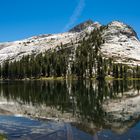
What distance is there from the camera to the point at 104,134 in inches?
1468

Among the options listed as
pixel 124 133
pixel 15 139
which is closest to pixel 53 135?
pixel 15 139

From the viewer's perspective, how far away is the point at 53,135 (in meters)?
37.2

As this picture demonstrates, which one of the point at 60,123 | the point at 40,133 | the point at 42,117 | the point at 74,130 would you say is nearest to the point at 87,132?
the point at 74,130

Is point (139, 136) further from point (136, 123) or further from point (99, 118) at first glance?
point (99, 118)

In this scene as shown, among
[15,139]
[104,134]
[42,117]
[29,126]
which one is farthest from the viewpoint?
[42,117]

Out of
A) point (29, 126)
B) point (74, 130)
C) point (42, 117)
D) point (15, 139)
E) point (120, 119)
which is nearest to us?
point (15, 139)

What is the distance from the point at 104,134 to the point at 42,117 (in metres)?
19.3

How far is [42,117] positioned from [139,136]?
72.2 feet

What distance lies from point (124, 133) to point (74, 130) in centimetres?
611

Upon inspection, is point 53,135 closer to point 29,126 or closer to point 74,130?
point 74,130

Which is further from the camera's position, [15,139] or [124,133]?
[124,133]

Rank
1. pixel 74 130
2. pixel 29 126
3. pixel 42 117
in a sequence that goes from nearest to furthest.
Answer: pixel 74 130
pixel 29 126
pixel 42 117

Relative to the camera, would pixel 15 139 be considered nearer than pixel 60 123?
Yes

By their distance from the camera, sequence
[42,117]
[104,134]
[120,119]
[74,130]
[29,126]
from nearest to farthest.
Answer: [104,134]
[74,130]
[29,126]
[120,119]
[42,117]
